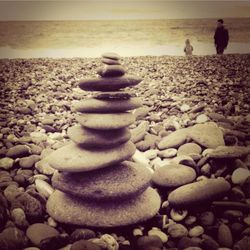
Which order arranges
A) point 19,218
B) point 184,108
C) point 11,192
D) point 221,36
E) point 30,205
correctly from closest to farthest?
point 19,218 < point 30,205 < point 11,192 < point 221,36 < point 184,108

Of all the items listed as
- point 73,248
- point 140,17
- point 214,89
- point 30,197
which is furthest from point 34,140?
point 214,89

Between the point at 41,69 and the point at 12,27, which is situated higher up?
the point at 12,27

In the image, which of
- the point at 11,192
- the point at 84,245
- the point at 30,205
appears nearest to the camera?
the point at 84,245

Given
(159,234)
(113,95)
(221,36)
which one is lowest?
(159,234)

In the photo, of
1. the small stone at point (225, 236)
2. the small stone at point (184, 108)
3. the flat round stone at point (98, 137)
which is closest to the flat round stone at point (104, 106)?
the flat round stone at point (98, 137)

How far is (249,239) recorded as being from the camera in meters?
1.79

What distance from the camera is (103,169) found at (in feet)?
7.03

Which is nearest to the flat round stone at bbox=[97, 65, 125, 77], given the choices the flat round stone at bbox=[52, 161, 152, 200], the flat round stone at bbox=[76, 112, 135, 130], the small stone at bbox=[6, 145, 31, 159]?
the flat round stone at bbox=[76, 112, 135, 130]

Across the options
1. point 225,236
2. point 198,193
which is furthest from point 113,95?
point 225,236

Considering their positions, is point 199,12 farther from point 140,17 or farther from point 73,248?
point 73,248

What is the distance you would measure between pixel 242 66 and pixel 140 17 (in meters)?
1.05

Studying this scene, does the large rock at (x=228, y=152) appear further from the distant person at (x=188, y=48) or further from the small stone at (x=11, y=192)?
the small stone at (x=11, y=192)

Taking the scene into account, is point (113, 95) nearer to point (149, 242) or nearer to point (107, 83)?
point (107, 83)

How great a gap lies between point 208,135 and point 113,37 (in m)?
1.03
